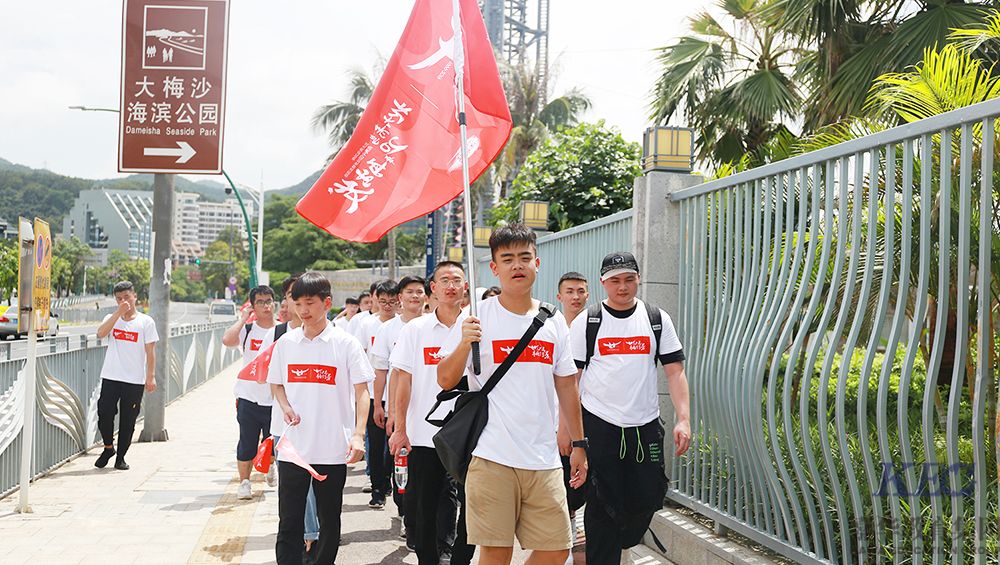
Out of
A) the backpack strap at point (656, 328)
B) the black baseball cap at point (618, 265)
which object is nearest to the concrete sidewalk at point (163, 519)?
the backpack strap at point (656, 328)

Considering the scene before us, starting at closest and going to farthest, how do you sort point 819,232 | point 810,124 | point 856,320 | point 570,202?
point 856,320, point 819,232, point 810,124, point 570,202

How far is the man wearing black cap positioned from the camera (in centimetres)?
487

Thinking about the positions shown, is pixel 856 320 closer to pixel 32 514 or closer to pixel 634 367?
pixel 634 367

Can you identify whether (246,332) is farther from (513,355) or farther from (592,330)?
(513,355)

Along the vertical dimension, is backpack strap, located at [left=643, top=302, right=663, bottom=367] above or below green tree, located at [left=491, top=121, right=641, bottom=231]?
below

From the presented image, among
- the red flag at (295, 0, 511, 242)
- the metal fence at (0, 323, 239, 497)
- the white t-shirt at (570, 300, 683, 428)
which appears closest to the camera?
the white t-shirt at (570, 300, 683, 428)

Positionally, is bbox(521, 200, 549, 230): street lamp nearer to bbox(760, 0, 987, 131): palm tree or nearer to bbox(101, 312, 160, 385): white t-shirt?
bbox(760, 0, 987, 131): palm tree

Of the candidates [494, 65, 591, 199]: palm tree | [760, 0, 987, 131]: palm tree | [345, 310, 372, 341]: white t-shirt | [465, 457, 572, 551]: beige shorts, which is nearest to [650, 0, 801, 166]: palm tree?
[760, 0, 987, 131]: palm tree

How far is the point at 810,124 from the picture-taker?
35.6 feet

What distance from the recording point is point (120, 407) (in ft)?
30.6

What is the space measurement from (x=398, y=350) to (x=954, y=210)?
9.47 feet

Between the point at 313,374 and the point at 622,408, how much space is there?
1646mm

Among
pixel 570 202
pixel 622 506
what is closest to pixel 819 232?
pixel 622 506

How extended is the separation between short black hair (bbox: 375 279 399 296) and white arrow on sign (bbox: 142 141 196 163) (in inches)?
153
